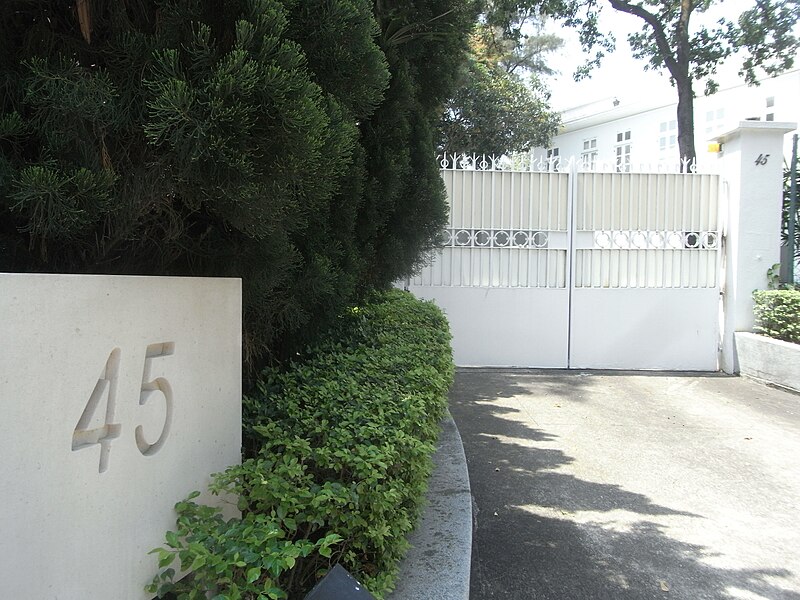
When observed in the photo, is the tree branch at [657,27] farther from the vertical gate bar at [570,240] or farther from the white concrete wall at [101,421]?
the white concrete wall at [101,421]

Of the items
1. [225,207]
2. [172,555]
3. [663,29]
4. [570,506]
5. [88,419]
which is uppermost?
[663,29]

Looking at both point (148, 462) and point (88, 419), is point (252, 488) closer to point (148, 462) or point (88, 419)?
point (148, 462)

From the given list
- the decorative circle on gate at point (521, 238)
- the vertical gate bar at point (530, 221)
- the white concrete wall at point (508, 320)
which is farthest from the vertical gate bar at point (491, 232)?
the vertical gate bar at point (530, 221)

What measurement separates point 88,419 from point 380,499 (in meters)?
0.97

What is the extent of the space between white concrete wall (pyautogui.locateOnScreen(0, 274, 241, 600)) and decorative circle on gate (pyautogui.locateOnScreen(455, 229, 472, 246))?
5.98 meters

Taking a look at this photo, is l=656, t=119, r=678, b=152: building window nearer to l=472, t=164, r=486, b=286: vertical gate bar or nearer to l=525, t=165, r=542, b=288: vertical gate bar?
l=525, t=165, r=542, b=288: vertical gate bar

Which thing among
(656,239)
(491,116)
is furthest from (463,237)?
(491,116)

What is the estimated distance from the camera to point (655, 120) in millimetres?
18578

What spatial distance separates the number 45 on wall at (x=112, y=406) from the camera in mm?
1729

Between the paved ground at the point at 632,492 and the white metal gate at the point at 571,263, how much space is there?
1143 mm

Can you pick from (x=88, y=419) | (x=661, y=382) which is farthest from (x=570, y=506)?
(x=661, y=382)

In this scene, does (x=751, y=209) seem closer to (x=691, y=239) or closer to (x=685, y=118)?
(x=691, y=239)

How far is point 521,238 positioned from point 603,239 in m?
1.05

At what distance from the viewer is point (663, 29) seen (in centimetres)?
1170
